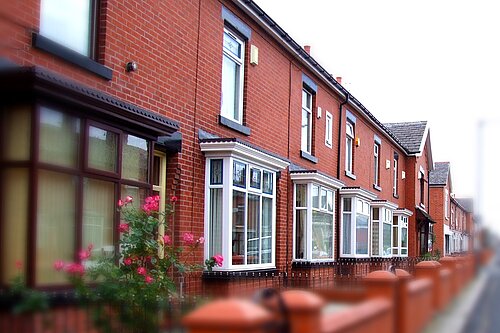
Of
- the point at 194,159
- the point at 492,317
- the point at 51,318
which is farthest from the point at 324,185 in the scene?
the point at 51,318

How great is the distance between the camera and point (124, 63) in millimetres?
9148

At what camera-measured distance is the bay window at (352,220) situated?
2048 centimetres

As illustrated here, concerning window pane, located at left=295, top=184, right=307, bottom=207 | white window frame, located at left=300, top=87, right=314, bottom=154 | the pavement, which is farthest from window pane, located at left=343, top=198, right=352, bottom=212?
window pane, located at left=295, top=184, right=307, bottom=207

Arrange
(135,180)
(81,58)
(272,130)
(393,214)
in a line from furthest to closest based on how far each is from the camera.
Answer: (393,214) < (272,130) < (135,180) < (81,58)

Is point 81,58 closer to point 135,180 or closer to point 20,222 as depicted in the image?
point 135,180

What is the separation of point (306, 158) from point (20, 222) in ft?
37.5

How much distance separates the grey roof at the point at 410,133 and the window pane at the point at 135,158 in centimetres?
2560

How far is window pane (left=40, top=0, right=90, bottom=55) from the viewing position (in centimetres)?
774

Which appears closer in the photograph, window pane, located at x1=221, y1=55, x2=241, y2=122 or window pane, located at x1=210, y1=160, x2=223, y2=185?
window pane, located at x1=210, y1=160, x2=223, y2=185

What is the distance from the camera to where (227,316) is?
3361mm

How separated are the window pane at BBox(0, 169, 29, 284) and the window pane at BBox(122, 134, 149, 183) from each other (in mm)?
1966

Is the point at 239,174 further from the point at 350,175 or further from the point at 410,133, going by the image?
the point at 410,133

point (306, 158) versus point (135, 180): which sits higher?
point (306, 158)

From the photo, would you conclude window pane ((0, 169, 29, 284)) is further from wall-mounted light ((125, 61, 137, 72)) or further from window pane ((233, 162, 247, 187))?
window pane ((233, 162, 247, 187))
